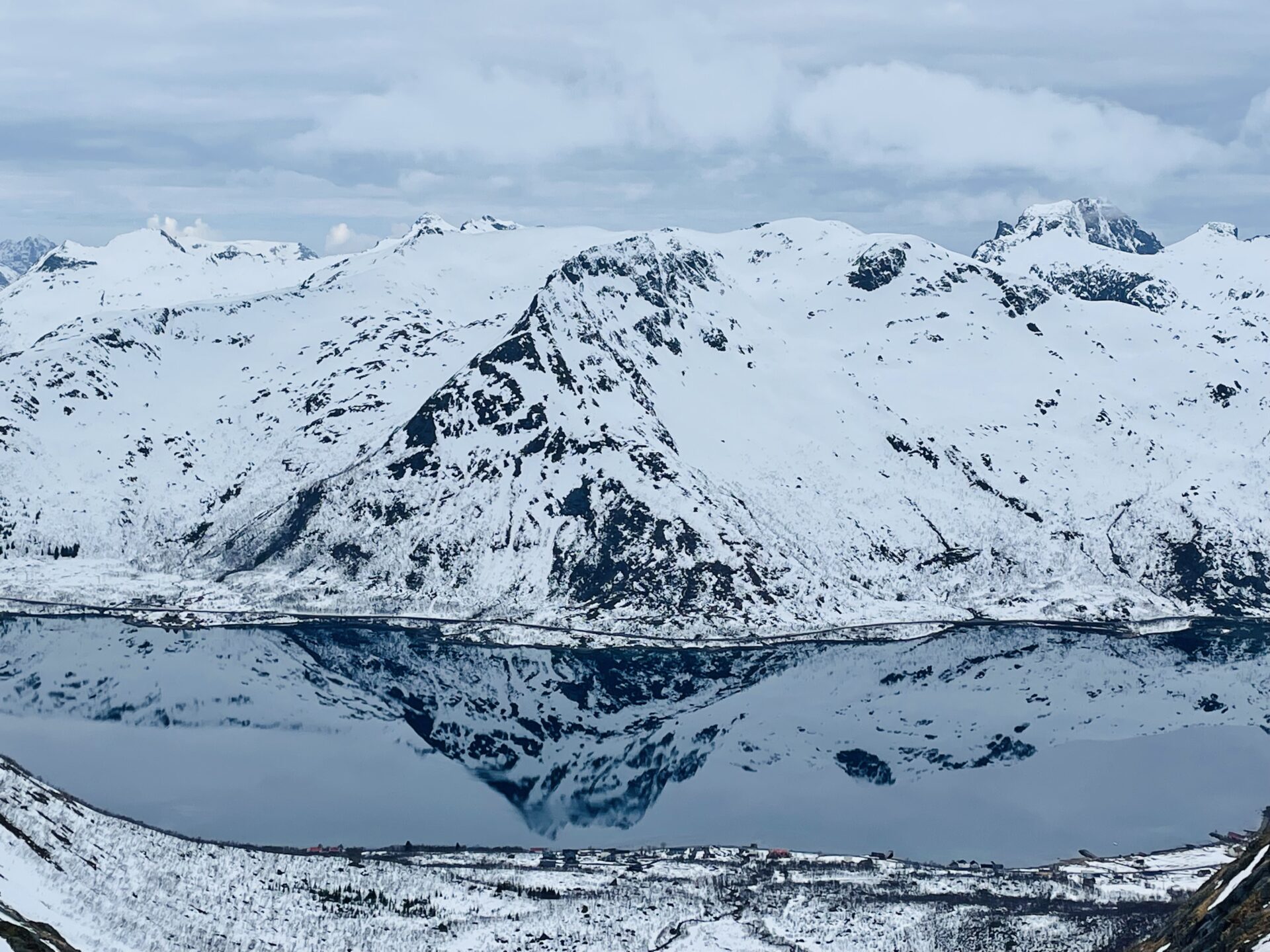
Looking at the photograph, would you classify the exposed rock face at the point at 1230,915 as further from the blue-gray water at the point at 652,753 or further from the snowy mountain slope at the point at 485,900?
the blue-gray water at the point at 652,753

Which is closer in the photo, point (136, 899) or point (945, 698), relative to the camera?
point (136, 899)

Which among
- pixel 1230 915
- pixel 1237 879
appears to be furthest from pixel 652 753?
pixel 1230 915

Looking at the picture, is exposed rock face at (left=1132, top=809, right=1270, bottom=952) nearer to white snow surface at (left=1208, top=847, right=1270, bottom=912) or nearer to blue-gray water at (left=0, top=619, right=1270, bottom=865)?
white snow surface at (left=1208, top=847, right=1270, bottom=912)

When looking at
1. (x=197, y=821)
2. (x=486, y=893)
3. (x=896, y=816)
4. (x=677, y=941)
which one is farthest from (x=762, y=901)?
(x=197, y=821)

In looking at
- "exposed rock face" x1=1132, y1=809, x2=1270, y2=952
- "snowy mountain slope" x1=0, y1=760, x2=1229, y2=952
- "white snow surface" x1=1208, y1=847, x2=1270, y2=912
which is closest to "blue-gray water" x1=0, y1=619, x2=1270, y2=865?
"snowy mountain slope" x1=0, y1=760, x2=1229, y2=952

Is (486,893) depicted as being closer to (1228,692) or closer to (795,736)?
(795,736)
